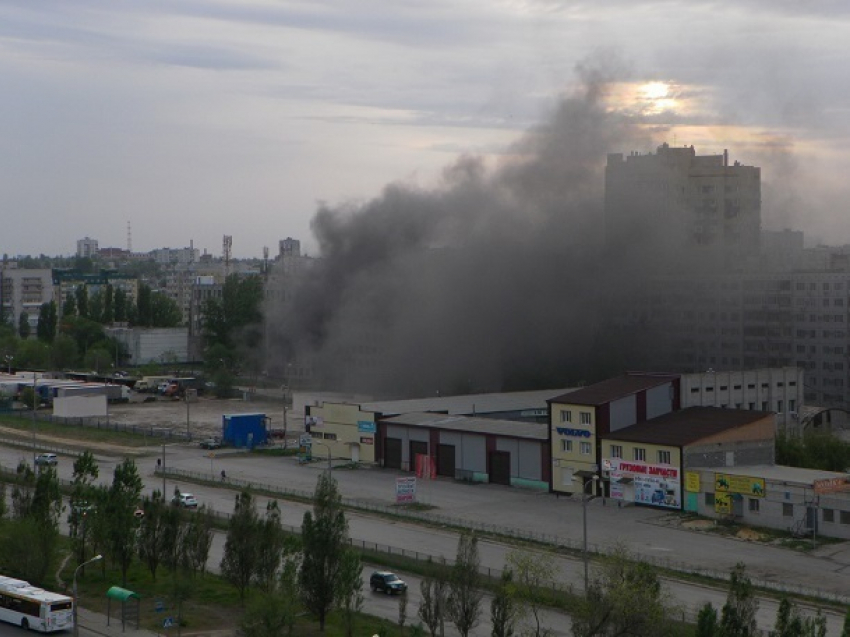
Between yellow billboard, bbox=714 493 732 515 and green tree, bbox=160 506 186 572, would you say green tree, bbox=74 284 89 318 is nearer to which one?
yellow billboard, bbox=714 493 732 515

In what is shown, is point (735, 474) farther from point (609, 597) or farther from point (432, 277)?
point (432, 277)

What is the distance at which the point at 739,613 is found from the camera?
16125mm

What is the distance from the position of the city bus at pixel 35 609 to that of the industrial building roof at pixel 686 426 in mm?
17028

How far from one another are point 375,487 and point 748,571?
542 inches

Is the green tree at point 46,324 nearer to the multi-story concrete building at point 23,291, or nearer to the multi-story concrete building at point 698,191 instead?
the multi-story concrete building at point 23,291

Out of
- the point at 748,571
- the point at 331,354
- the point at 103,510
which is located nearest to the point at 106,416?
the point at 331,354

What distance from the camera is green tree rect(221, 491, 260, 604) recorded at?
2214 cm

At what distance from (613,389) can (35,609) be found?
1941 cm

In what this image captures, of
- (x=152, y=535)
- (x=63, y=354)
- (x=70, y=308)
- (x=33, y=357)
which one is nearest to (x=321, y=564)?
(x=152, y=535)

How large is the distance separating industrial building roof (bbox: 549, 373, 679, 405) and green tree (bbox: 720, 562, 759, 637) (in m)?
18.2

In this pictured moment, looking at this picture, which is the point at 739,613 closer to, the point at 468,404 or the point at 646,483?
the point at 646,483

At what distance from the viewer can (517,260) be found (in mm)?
67750

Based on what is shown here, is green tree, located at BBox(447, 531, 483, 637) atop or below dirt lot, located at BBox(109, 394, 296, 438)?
atop

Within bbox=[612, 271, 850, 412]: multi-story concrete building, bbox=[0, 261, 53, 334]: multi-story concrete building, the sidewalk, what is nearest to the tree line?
bbox=[0, 261, 53, 334]: multi-story concrete building
